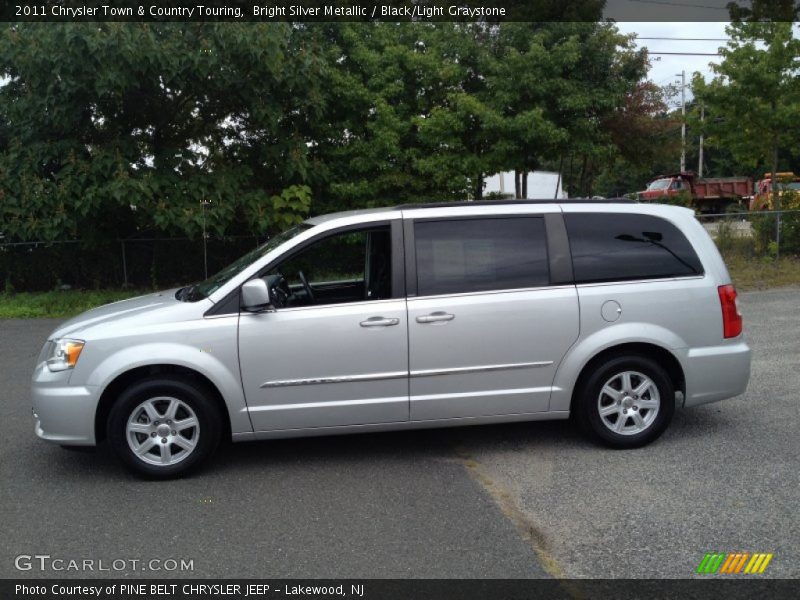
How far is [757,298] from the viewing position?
13.5 metres

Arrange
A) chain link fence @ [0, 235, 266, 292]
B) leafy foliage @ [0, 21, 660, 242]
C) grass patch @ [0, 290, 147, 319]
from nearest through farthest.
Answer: leafy foliage @ [0, 21, 660, 242] → grass patch @ [0, 290, 147, 319] → chain link fence @ [0, 235, 266, 292]

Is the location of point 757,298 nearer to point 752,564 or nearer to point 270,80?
point 270,80

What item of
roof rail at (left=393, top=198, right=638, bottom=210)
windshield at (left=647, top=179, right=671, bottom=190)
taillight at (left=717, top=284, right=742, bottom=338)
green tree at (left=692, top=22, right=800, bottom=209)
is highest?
green tree at (left=692, top=22, right=800, bottom=209)

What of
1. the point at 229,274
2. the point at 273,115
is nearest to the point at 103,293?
the point at 273,115

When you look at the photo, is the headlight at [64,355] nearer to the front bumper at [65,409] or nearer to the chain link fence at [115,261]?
the front bumper at [65,409]

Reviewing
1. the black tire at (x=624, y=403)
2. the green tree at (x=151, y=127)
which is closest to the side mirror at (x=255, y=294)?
the black tire at (x=624, y=403)

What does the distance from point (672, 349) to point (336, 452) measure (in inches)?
104

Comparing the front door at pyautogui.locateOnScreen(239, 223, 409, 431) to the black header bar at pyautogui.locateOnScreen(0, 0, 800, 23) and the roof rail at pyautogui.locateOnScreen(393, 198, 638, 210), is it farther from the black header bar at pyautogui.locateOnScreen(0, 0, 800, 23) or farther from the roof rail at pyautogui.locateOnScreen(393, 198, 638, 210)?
the black header bar at pyautogui.locateOnScreen(0, 0, 800, 23)

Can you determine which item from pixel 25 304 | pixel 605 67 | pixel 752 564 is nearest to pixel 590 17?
pixel 605 67

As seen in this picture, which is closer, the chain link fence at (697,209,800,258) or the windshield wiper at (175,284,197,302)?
the windshield wiper at (175,284,197,302)

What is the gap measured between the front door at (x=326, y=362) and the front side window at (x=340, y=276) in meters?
0.12

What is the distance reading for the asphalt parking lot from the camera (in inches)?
156

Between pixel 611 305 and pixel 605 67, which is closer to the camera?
pixel 611 305

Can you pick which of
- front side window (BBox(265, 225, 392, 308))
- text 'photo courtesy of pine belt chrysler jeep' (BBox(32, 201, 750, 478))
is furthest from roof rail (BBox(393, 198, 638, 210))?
front side window (BBox(265, 225, 392, 308))
